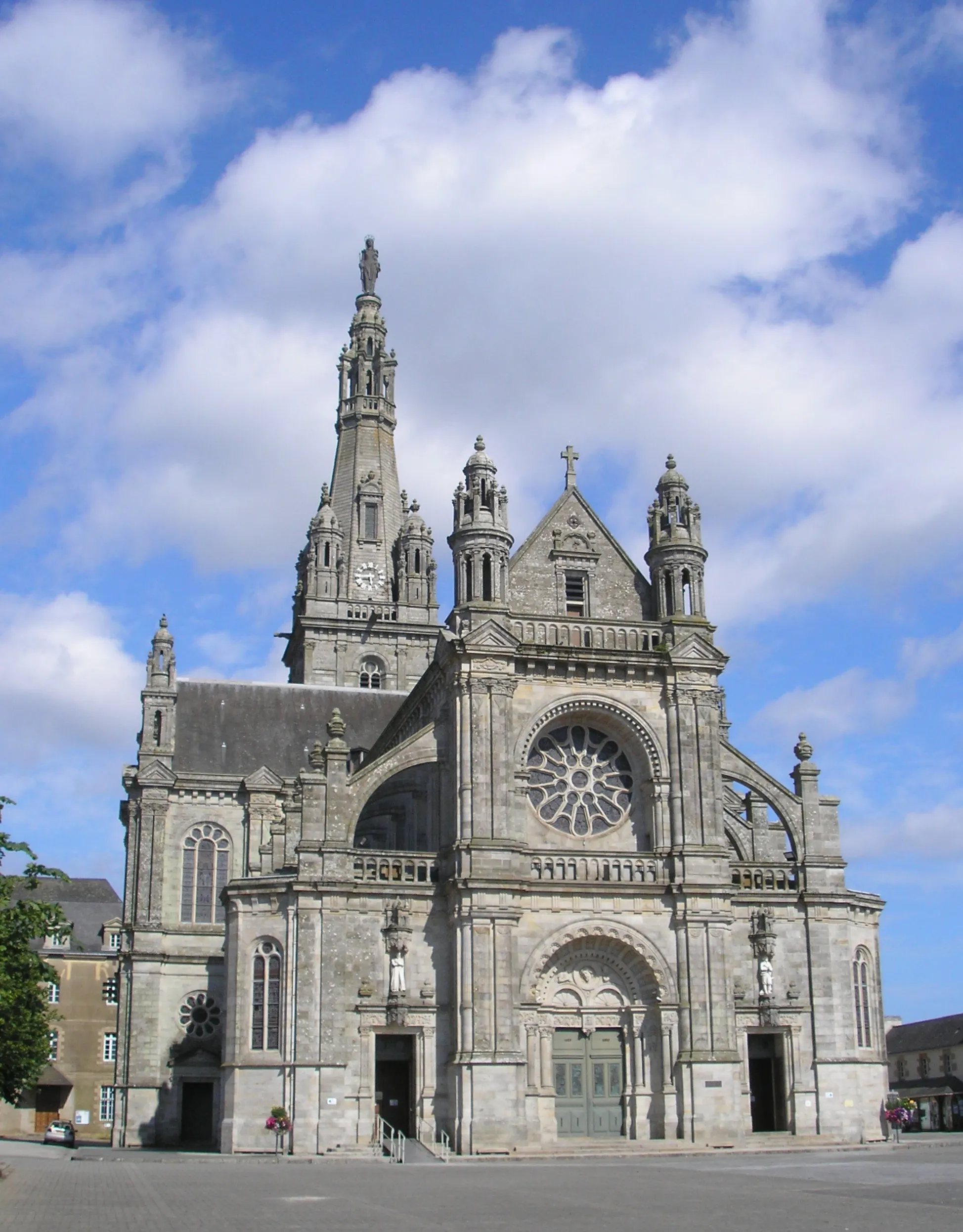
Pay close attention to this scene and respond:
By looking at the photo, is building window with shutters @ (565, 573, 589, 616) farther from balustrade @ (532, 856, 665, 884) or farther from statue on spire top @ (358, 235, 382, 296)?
statue on spire top @ (358, 235, 382, 296)

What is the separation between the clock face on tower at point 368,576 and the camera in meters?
67.8

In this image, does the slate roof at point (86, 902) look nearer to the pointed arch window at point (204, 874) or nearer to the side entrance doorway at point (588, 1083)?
the pointed arch window at point (204, 874)

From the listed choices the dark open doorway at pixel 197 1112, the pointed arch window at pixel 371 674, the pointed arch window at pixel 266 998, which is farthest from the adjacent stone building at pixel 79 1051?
the pointed arch window at pixel 266 998

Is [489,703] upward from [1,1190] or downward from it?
upward

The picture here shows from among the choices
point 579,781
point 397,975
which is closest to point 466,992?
point 397,975

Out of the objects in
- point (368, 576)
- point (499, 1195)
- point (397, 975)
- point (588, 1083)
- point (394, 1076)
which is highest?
point (368, 576)

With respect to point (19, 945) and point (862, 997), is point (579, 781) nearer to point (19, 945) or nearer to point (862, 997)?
A: point (862, 997)

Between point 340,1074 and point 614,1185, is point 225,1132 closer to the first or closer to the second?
point 340,1074

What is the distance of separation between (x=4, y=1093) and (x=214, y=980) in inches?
447

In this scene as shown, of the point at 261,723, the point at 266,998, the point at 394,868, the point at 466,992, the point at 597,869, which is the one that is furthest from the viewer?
the point at 261,723

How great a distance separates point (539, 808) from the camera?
3819 centimetres

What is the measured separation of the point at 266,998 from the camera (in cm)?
3572

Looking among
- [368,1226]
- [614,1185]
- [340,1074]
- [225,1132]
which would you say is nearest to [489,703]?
[340,1074]

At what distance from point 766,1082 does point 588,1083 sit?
19.0 feet
